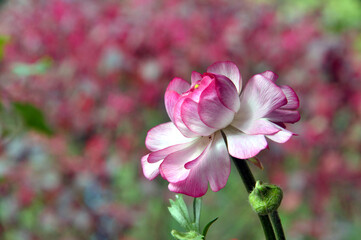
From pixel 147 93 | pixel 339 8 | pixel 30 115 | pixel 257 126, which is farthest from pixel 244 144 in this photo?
pixel 339 8

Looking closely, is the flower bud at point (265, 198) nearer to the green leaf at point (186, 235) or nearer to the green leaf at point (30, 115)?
the green leaf at point (186, 235)


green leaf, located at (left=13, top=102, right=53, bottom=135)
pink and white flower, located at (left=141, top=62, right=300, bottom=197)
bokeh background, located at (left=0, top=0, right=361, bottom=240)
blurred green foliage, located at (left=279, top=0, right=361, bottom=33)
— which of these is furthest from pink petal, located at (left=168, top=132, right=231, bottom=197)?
blurred green foliage, located at (left=279, top=0, right=361, bottom=33)

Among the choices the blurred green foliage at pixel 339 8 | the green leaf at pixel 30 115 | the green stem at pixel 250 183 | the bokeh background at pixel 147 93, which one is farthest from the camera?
the blurred green foliage at pixel 339 8

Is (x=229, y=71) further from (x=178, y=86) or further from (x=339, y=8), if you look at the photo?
(x=339, y=8)

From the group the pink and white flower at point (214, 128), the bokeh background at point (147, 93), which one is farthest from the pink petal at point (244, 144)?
the bokeh background at point (147, 93)

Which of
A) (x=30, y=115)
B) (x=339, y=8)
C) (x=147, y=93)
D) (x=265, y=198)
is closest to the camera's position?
(x=265, y=198)

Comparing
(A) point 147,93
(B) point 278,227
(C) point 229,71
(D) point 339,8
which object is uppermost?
(D) point 339,8
